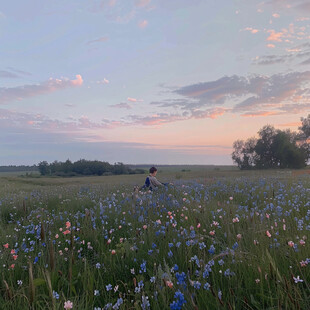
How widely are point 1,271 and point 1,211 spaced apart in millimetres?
5036

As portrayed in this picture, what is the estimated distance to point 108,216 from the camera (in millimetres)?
5449

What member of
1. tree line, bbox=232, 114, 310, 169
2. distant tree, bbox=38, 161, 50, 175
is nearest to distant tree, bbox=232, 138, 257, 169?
tree line, bbox=232, 114, 310, 169

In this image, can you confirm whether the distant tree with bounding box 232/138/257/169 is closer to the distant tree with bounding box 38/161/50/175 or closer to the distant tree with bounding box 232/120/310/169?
the distant tree with bounding box 232/120/310/169

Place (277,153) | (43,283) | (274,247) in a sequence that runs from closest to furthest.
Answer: (43,283) → (274,247) → (277,153)

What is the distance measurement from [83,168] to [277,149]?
55929mm

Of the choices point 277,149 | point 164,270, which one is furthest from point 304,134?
point 164,270

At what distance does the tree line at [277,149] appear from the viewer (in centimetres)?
6237

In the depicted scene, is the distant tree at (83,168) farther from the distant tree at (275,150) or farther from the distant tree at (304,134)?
the distant tree at (304,134)

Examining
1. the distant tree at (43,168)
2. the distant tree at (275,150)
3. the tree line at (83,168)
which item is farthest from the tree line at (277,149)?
the distant tree at (43,168)

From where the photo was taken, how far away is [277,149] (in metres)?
64.0

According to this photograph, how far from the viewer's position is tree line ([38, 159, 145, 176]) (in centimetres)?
7512

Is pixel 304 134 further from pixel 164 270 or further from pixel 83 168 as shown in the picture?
pixel 164 270

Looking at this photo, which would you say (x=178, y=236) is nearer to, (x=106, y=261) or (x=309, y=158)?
(x=106, y=261)

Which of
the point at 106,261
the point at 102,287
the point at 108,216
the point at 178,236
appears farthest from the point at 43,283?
the point at 108,216
